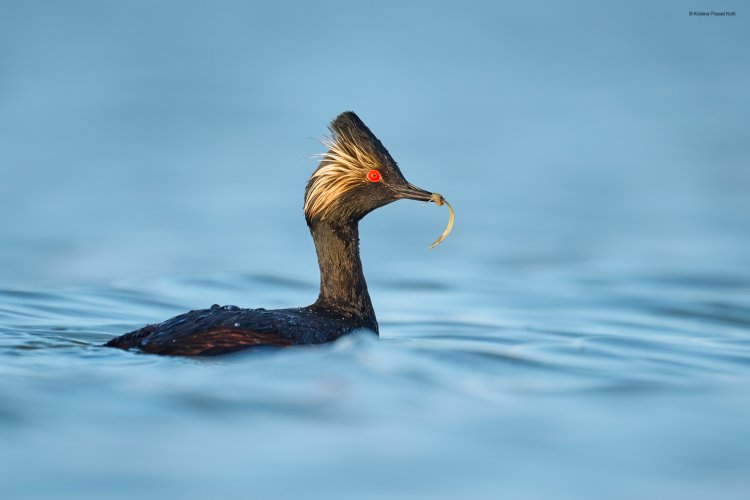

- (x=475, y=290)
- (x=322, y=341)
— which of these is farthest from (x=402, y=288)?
(x=322, y=341)

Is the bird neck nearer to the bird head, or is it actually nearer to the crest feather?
the bird head

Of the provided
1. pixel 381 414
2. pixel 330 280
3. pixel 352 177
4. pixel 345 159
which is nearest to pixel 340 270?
pixel 330 280

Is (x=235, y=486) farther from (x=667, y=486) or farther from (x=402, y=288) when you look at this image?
(x=402, y=288)

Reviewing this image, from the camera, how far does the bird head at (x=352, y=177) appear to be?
10781mm

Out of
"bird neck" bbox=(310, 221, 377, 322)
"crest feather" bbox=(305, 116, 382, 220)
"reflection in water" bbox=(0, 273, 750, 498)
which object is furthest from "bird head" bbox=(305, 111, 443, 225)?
"reflection in water" bbox=(0, 273, 750, 498)

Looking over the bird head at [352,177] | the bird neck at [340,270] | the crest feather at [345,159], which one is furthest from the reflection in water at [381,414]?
the crest feather at [345,159]

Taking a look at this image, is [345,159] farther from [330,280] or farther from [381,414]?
[381,414]

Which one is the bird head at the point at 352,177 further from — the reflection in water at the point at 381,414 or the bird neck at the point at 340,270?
the reflection in water at the point at 381,414

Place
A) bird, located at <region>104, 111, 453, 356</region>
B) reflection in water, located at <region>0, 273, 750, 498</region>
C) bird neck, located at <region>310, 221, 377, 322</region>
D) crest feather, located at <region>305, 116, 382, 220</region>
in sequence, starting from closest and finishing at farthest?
1. reflection in water, located at <region>0, 273, 750, 498</region>
2. bird, located at <region>104, 111, 453, 356</region>
3. crest feather, located at <region>305, 116, 382, 220</region>
4. bird neck, located at <region>310, 221, 377, 322</region>

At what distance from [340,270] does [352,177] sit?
786 mm

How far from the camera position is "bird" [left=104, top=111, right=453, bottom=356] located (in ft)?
32.0

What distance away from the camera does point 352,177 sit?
10.8 metres

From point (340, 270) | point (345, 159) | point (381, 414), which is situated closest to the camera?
point (381, 414)

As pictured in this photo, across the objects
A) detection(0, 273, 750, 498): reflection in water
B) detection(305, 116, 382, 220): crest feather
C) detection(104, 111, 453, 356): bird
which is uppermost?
detection(305, 116, 382, 220): crest feather
